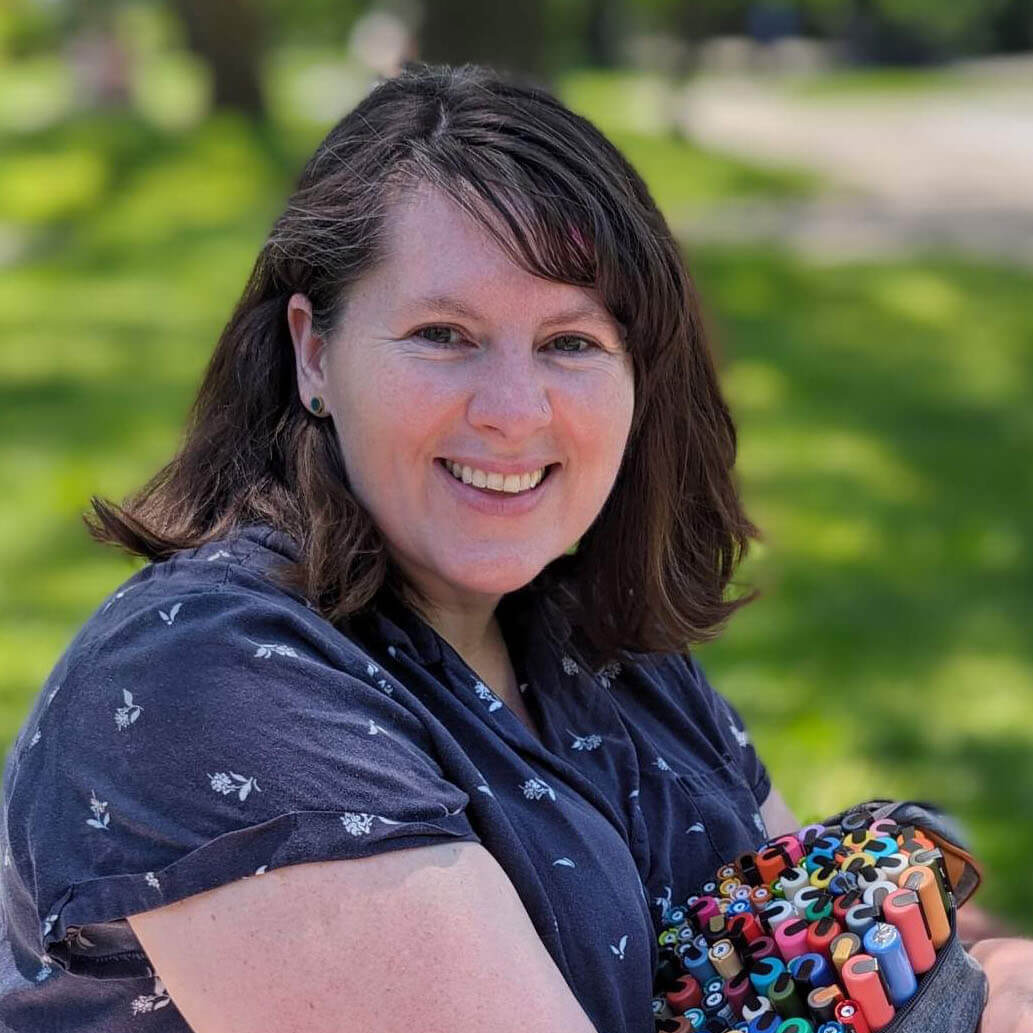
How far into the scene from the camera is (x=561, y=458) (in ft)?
6.89

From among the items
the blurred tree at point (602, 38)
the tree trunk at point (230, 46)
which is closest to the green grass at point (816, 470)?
the tree trunk at point (230, 46)

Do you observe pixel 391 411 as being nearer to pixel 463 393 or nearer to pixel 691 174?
pixel 463 393

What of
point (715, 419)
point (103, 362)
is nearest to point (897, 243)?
point (103, 362)

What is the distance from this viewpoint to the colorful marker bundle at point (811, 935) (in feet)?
6.17

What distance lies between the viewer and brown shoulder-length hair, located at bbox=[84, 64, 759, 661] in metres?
1.99

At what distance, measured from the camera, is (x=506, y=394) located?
6.51 ft

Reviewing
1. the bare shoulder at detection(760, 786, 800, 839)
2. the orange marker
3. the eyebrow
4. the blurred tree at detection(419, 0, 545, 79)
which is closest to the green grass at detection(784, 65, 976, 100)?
the blurred tree at detection(419, 0, 545, 79)

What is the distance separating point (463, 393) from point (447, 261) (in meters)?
0.16

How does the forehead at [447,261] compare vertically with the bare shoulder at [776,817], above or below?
above

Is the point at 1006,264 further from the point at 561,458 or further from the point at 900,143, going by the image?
the point at 561,458

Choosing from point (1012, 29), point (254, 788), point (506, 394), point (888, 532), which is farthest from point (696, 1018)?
point (1012, 29)

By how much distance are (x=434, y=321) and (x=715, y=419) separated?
0.69 meters

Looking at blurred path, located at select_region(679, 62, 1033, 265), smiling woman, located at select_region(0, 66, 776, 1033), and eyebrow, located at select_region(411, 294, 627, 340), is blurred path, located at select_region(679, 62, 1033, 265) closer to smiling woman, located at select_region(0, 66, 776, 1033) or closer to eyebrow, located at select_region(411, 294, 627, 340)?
smiling woman, located at select_region(0, 66, 776, 1033)

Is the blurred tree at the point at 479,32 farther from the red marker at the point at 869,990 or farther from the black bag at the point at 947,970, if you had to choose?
the red marker at the point at 869,990
